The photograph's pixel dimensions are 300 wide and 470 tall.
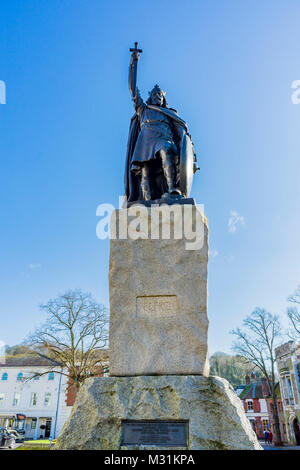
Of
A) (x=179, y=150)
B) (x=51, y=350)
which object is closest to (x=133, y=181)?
(x=179, y=150)

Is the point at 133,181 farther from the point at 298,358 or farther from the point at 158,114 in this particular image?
the point at 298,358

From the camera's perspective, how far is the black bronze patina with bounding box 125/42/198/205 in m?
5.25

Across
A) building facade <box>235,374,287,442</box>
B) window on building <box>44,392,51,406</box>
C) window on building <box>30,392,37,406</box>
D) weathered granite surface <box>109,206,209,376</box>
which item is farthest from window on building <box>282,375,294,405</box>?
weathered granite surface <box>109,206,209,376</box>

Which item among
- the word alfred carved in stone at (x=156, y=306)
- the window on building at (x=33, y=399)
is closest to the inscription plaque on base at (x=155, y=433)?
the word alfred carved in stone at (x=156, y=306)

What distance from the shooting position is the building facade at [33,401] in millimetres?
40406

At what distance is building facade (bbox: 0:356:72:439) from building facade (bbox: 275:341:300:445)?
77.1 feet

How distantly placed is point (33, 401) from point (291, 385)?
2929 centimetres

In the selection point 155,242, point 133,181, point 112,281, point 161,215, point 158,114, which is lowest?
point 112,281

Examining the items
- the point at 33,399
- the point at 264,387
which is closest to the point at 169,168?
the point at 33,399

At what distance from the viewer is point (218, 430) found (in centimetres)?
350

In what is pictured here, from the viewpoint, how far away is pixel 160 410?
3607mm

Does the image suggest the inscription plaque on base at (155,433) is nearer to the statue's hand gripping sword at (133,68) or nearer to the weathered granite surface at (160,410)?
the weathered granite surface at (160,410)
